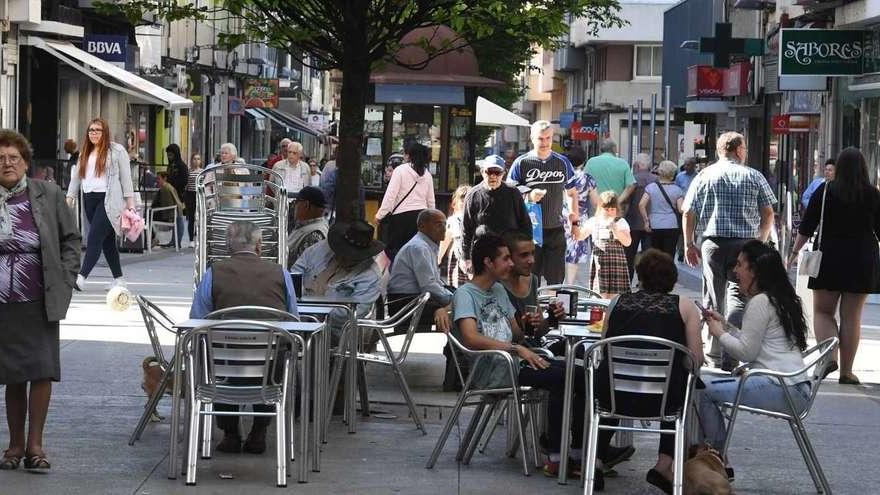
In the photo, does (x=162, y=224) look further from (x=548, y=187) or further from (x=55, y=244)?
(x=55, y=244)

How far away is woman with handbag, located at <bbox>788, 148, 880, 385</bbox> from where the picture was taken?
13531mm

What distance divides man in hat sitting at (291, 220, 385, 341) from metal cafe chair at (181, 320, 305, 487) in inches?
90.8

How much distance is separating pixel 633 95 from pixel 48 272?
7487 centimetres

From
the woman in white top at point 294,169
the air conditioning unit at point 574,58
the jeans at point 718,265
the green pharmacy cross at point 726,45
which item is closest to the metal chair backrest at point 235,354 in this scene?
the jeans at point 718,265

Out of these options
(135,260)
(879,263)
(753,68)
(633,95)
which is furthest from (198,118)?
(879,263)

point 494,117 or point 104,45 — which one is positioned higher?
point 104,45

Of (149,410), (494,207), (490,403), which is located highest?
(494,207)

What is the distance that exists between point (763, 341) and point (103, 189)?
35.1 feet

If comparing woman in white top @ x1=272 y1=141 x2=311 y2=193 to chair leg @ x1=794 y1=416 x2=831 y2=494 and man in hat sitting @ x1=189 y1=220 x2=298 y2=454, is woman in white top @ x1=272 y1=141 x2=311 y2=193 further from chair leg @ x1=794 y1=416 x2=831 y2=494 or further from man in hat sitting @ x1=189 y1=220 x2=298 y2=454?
chair leg @ x1=794 y1=416 x2=831 y2=494

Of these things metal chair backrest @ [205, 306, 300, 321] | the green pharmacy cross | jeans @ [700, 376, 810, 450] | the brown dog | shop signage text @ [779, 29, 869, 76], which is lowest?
the brown dog

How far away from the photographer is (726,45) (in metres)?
41.1

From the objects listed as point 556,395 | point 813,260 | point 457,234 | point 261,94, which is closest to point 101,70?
point 457,234

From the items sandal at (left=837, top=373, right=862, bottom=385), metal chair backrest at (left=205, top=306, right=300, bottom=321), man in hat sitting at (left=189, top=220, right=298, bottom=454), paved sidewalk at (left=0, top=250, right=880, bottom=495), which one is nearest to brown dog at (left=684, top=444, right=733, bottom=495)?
paved sidewalk at (left=0, top=250, right=880, bottom=495)

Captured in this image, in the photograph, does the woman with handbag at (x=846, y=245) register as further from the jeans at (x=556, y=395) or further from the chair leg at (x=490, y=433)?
the jeans at (x=556, y=395)
